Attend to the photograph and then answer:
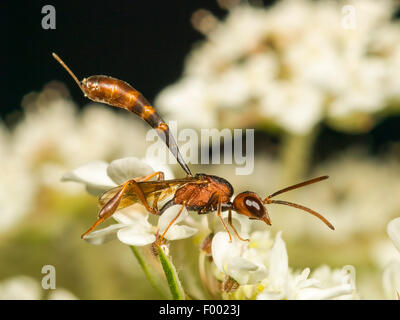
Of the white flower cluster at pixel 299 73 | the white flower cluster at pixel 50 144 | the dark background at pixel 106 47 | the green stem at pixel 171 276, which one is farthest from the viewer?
the dark background at pixel 106 47

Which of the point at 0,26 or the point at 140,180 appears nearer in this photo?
the point at 140,180

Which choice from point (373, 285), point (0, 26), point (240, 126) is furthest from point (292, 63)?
point (0, 26)

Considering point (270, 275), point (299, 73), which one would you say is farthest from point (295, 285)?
point (299, 73)

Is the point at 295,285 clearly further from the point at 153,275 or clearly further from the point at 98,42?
the point at 98,42

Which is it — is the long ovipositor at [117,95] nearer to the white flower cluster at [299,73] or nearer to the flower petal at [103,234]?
the flower petal at [103,234]

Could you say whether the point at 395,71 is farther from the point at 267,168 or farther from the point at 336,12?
the point at 267,168

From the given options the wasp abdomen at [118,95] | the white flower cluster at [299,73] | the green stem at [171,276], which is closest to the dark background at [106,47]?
the white flower cluster at [299,73]

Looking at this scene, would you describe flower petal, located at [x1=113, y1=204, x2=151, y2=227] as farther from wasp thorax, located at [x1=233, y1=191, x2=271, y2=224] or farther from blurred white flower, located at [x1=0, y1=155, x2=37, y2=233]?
blurred white flower, located at [x1=0, y1=155, x2=37, y2=233]

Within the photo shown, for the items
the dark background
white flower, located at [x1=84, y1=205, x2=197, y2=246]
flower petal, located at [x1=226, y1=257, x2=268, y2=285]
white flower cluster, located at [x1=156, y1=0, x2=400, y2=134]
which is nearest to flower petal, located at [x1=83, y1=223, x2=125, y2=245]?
white flower, located at [x1=84, y1=205, x2=197, y2=246]
